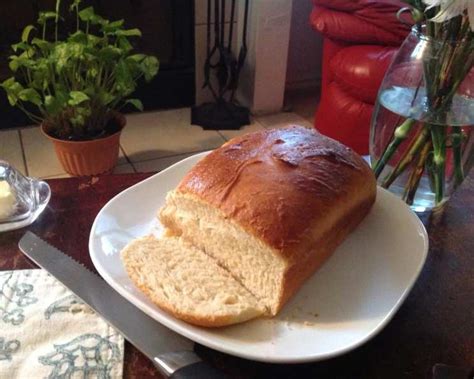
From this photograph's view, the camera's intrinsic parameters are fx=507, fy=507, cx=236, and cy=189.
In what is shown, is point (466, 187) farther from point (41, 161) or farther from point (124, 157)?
point (41, 161)

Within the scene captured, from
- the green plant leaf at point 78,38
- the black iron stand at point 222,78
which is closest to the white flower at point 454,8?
the green plant leaf at point 78,38

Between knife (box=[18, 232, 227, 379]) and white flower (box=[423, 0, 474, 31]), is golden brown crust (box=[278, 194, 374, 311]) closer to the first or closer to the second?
knife (box=[18, 232, 227, 379])

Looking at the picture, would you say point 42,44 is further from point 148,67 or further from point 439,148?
point 439,148

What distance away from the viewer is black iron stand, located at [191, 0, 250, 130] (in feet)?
8.32

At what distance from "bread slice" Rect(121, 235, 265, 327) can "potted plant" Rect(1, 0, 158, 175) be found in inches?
35.8

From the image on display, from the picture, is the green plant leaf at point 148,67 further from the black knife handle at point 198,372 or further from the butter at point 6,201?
Answer: the black knife handle at point 198,372

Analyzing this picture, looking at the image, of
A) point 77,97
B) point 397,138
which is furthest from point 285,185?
point 77,97

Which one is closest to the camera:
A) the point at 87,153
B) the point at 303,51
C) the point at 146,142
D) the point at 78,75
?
the point at 78,75

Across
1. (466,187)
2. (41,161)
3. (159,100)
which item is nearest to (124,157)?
(41,161)

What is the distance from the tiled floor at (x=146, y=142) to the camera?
A: 2193 millimetres

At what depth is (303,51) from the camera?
3006mm

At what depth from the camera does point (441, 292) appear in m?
0.77

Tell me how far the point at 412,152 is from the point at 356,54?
1266 millimetres

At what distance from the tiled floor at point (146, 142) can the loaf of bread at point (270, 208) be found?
1404 millimetres
